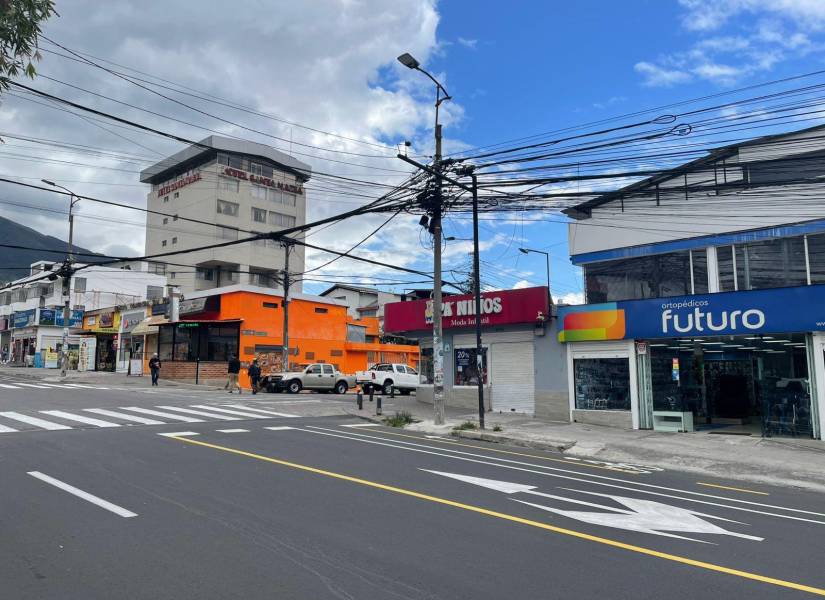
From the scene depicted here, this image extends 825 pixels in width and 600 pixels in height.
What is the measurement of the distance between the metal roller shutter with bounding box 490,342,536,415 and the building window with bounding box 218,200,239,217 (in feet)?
183

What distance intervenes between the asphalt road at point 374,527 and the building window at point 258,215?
63887mm

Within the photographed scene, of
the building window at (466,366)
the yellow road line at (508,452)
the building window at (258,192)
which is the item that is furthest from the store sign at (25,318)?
the yellow road line at (508,452)

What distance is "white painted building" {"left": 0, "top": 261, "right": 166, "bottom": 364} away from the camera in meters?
56.8

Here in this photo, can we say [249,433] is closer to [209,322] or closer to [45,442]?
[45,442]

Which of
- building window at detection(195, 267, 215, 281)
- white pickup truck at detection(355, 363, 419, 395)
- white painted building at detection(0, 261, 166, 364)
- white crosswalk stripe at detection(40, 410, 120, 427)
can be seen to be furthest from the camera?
building window at detection(195, 267, 215, 281)

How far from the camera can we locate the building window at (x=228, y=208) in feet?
233

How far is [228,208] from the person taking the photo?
71812mm

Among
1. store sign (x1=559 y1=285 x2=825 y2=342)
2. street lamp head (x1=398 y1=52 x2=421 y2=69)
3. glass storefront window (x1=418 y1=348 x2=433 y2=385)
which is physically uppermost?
street lamp head (x1=398 y1=52 x2=421 y2=69)

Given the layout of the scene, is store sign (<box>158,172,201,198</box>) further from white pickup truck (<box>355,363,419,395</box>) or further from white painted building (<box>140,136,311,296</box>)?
white pickup truck (<box>355,363,419,395</box>)

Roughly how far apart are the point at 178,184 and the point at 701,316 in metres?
69.9

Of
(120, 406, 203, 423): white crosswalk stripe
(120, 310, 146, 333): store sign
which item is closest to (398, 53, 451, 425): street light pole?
(120, 406, 203, 423): white crosswalk stripe

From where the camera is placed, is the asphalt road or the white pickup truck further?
the white pickup truck

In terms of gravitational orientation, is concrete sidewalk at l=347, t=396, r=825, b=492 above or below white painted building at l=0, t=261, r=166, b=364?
below

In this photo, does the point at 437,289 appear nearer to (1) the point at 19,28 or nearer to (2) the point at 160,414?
(2) the point at 160,414
